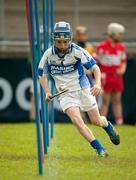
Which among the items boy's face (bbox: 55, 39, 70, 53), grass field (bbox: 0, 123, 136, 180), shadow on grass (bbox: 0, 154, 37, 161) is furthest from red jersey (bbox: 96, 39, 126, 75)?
boy's face (bbox: 55, 39, 70, 53)

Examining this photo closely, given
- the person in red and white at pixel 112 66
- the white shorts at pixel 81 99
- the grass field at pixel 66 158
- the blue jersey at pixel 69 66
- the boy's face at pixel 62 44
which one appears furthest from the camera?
the person in red and white at pixel 112 66

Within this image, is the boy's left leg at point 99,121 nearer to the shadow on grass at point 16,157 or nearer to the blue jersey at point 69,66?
the blue jersey at point 69,66

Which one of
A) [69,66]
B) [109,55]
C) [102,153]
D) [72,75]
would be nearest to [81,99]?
[72,75]

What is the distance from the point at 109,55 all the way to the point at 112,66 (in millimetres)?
264

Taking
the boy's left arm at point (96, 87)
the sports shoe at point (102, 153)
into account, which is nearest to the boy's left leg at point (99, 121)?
the sports shoe at point (102, 153)

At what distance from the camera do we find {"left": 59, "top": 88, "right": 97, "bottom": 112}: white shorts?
11.6 m

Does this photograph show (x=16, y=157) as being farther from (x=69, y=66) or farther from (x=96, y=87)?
(x=96, y=87)

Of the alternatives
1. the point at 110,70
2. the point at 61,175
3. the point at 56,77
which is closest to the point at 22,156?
the point at 56,77

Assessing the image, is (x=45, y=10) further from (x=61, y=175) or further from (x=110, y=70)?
(x=110, y=70)

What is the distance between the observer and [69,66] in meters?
11.7

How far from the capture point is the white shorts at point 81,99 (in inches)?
458

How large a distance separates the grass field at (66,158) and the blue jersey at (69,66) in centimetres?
102

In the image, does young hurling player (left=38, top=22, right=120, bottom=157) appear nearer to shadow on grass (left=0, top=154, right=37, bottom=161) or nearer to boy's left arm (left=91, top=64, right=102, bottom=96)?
boy's left arm (left=91, top=64, right=102, bottom=96)

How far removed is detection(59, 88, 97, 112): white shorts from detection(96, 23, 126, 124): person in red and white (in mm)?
6233
